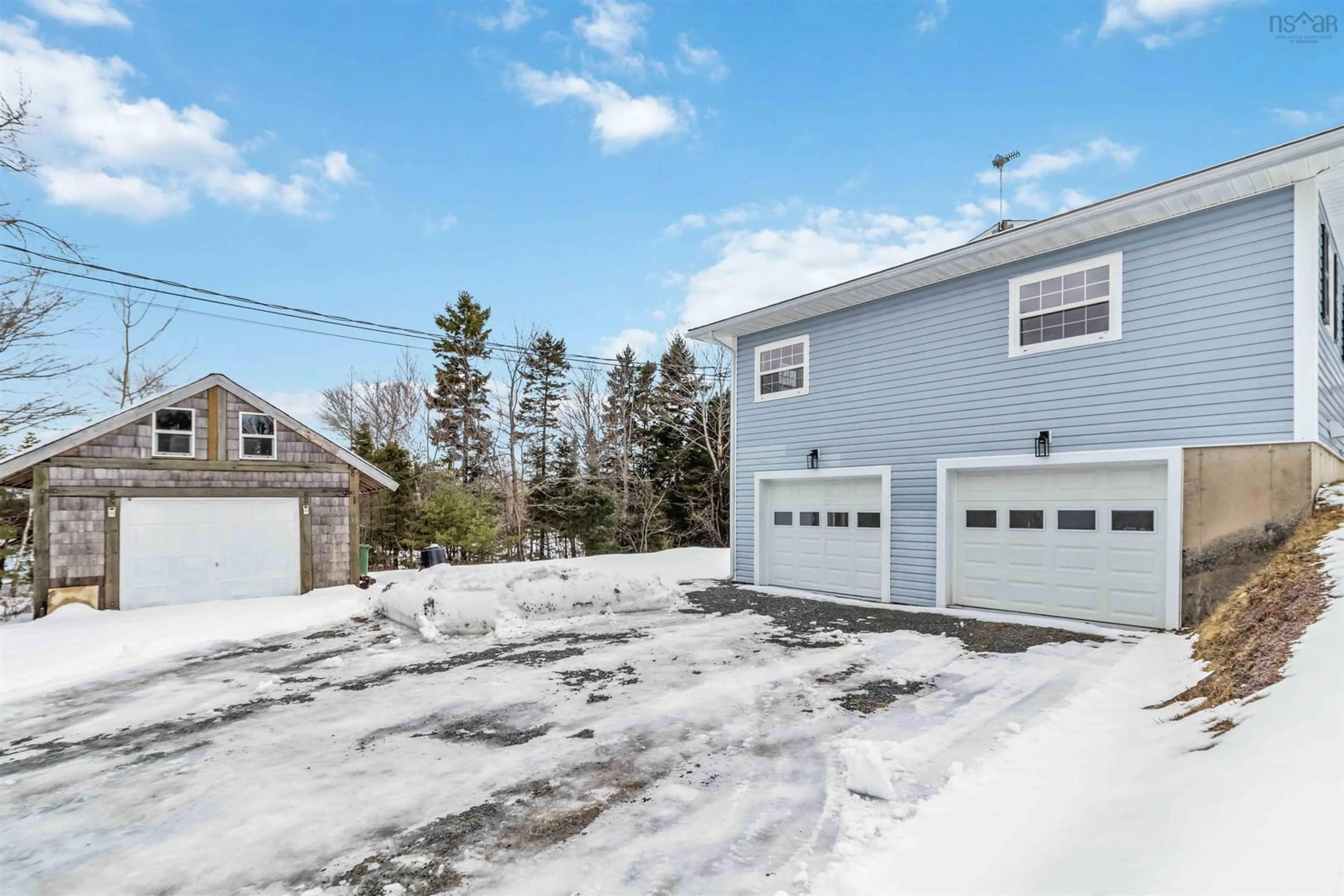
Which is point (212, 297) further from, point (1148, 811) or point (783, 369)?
point (1148, 811)

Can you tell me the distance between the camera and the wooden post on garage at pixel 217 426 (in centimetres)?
1005

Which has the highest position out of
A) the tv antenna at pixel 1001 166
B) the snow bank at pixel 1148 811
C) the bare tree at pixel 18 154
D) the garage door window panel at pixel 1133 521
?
the tv antenna at pixel 1001 166

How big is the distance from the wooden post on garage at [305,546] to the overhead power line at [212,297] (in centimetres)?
546

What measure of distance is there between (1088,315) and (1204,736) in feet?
19.1

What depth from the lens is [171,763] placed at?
3689mm

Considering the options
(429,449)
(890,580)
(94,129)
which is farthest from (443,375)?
(890,580)

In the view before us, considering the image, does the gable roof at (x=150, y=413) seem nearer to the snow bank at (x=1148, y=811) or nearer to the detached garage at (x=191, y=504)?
the detached garage at (x=191, y=504)

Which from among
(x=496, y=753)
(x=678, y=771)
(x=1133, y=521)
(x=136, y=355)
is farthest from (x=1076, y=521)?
(x=136, y=355)

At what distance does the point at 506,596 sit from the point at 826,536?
16.8 feet

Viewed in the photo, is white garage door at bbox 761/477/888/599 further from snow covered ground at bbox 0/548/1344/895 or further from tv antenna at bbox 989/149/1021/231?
tv antenna at bbox 989/149/1021/231


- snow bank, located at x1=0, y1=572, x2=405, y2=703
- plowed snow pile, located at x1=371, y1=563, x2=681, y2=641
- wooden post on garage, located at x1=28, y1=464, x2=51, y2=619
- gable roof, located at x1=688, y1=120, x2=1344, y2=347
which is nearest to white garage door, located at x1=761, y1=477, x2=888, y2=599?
plowed snow pile, located at x1=371, y1=563, x2=681, y2=641

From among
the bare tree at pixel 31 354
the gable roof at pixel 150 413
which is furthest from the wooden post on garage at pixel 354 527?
the bare tree at pixel 31 354

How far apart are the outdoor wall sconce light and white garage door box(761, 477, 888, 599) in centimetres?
218

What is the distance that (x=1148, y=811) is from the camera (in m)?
Answer: 2.16
